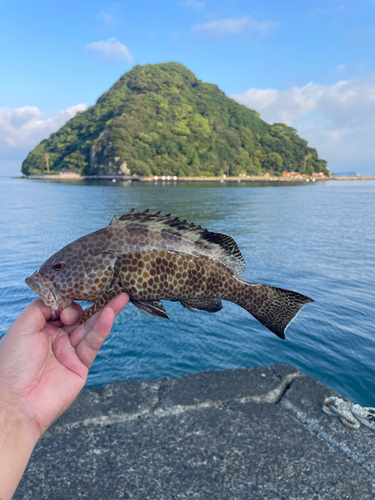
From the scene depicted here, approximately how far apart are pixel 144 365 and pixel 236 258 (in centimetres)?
860

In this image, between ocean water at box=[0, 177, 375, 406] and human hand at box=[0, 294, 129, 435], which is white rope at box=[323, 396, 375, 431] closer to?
ocean water at box=[0, 177, 375, 406]

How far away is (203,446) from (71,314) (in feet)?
12.0

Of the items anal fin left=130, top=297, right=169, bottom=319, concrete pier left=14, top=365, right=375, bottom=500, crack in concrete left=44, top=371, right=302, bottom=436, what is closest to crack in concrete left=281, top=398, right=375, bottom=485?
concrete pier left=14, top=365, right=375, bottom=500

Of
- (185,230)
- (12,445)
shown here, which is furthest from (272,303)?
(12,445)

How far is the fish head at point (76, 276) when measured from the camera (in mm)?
3086

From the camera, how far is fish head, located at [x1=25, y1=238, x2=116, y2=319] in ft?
10.1

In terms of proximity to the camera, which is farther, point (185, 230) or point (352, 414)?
point (352, 414)

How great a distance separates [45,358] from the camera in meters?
3.37

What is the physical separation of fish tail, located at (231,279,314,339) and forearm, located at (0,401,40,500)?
2.36 m

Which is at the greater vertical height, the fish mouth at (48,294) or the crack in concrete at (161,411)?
the fish mouth at (48,294)

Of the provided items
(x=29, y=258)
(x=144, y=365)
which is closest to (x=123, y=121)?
(x=29, y=258)

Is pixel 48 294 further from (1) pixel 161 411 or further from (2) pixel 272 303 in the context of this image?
(1) pixel 161 411

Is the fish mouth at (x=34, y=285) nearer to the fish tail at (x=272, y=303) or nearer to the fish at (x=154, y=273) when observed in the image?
the fish at (x=154, y=273)

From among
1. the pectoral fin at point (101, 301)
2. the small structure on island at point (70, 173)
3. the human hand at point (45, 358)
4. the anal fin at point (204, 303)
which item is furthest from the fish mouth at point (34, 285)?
the small structure on island at point (70, 173)
